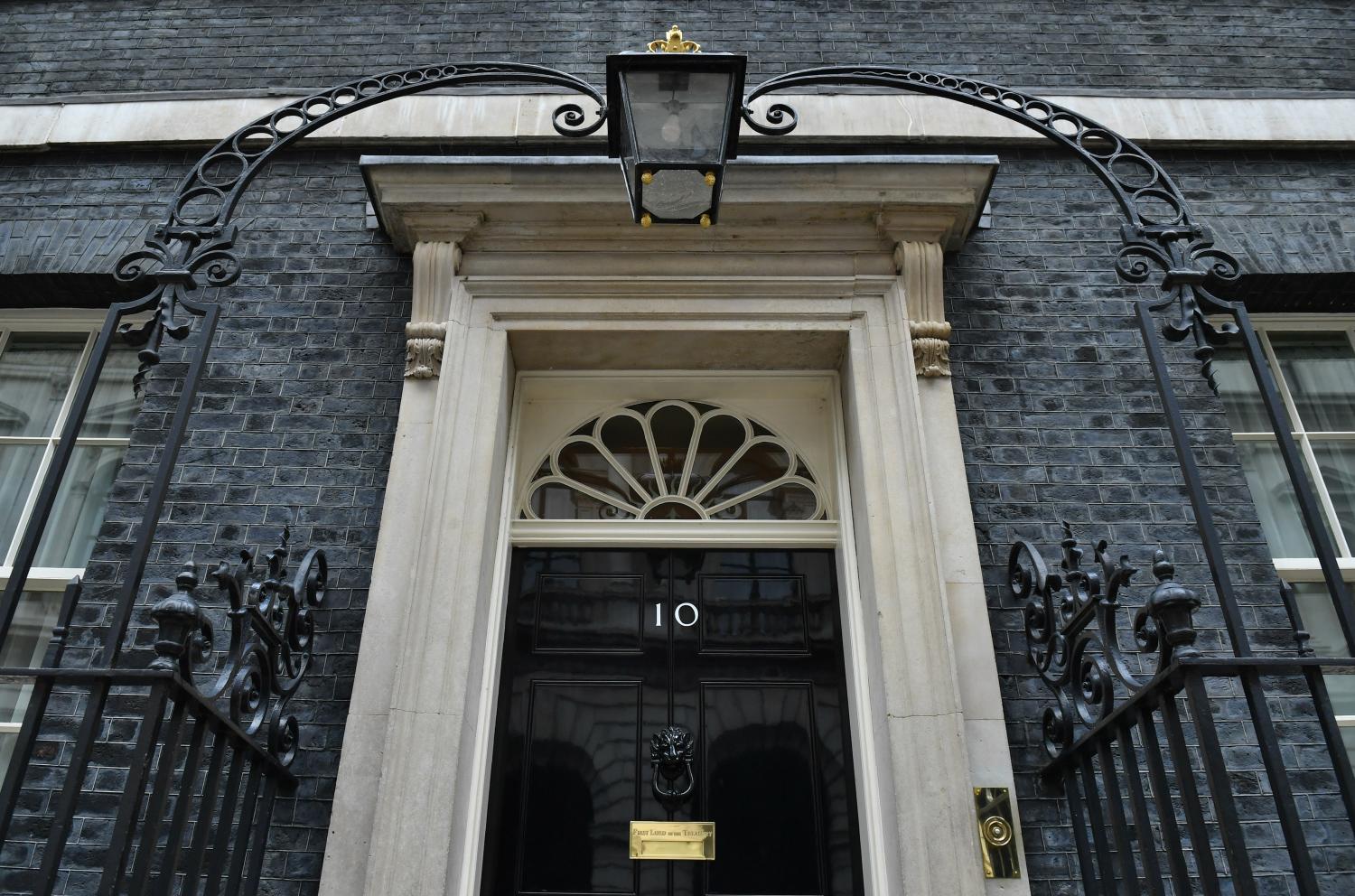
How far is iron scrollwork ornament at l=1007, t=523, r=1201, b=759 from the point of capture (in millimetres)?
2811

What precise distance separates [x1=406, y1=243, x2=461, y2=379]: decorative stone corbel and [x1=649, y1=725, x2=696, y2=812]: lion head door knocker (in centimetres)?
174

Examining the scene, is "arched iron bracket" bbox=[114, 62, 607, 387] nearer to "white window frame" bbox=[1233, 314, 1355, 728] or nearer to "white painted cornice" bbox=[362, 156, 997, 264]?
"white painted cornice" bbox=[362, 156, 997, 264]

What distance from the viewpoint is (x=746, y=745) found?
415 centimetres

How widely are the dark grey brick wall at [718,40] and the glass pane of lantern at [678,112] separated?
2319 mm

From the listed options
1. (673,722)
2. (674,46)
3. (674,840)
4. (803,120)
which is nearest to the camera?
(674,46)

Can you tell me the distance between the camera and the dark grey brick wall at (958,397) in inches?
159

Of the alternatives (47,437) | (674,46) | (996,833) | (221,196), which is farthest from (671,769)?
(47,437)

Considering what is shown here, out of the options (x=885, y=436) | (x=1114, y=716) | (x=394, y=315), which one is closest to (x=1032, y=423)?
(x=885, y=436)

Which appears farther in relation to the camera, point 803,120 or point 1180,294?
point 803,120

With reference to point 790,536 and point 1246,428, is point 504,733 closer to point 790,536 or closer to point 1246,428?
point 790,536

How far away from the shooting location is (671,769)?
160 inches

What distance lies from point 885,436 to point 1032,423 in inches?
29.7

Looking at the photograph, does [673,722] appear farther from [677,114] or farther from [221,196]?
[221,196]

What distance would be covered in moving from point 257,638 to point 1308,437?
4.47 meters
